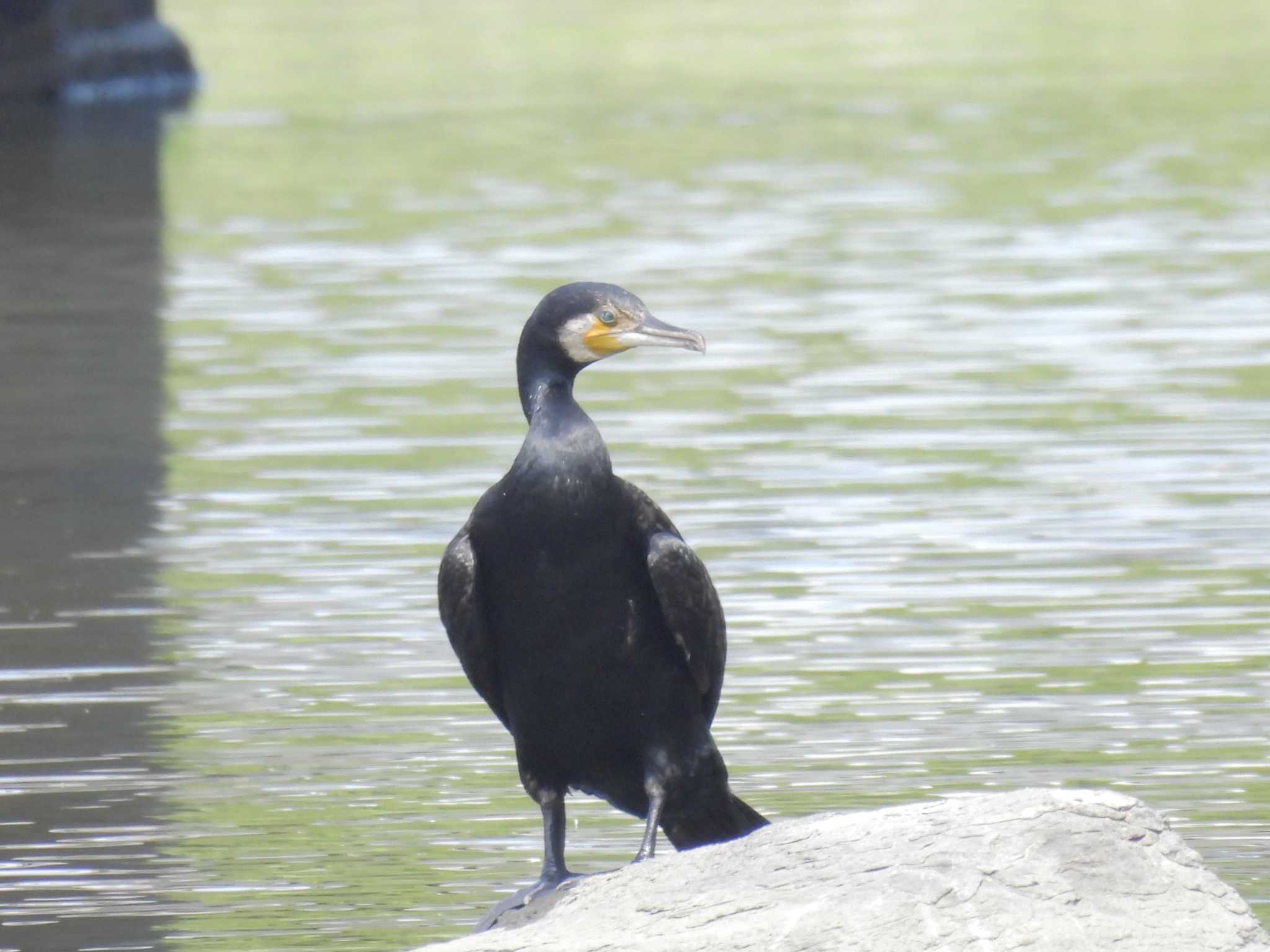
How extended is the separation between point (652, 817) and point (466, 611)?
0.58 meters

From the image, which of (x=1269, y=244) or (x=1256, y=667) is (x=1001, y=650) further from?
(x=1269, y=244)

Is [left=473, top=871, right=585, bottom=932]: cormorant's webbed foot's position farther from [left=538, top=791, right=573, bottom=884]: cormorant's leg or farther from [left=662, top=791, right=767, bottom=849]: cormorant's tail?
[left=662, top=791, right=767, bottom=849]: cormorant's tail

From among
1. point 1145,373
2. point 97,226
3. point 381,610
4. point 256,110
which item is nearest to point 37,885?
point 381,610

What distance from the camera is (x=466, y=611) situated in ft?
20.1

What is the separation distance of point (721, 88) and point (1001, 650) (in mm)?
26032

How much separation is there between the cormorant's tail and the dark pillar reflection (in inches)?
45.3

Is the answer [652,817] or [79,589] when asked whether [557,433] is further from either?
[79,589]

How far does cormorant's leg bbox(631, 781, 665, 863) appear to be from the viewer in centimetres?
605

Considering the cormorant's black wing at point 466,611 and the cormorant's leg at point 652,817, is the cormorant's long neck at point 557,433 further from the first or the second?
the cormorant's leg at point 652,817

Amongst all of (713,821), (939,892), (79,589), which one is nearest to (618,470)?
(79,589)

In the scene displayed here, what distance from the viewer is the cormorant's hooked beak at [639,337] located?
20.0ft

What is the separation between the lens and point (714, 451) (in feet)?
39.3

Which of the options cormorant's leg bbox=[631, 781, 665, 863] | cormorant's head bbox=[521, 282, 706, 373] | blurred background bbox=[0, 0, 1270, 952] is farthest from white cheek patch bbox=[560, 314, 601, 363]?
blurred background bbox=[0, 0, 1270, 952]

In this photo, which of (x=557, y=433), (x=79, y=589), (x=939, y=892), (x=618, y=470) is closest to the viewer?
(x=939, y=892)
